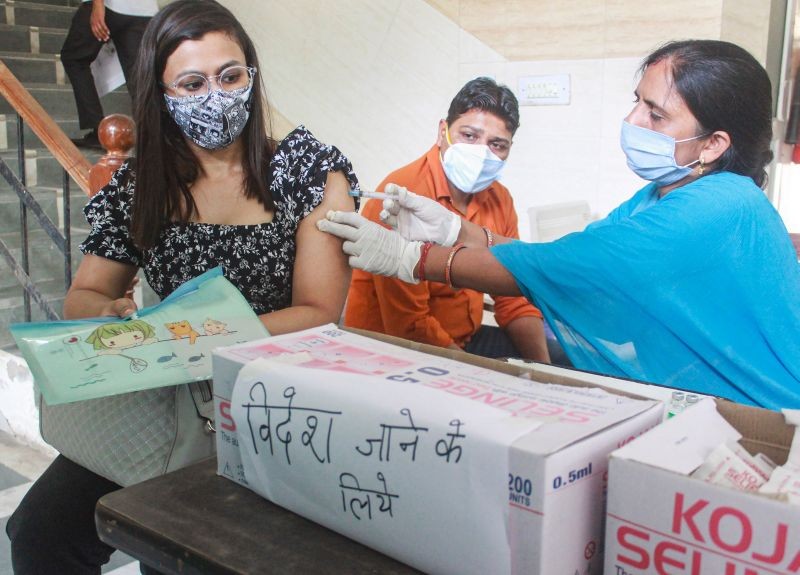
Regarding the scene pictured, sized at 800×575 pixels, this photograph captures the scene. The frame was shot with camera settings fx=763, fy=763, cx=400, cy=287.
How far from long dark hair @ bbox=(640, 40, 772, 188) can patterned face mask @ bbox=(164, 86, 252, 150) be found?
0.88m

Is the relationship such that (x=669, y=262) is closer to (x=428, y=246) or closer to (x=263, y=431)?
(x=428, y=246)

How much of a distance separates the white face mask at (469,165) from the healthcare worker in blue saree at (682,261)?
69 centimetres

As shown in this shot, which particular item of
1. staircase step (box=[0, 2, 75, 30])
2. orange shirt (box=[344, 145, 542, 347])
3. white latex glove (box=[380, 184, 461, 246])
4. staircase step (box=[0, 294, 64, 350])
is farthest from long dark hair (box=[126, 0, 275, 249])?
staircase step (box=[0, 2, 75, 30])

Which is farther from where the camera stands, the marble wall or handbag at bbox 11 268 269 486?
the marble wall

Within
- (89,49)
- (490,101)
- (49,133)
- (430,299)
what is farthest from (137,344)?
(89,49)

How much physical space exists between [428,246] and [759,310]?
664 millimetres

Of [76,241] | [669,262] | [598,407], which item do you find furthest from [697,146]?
[76,241]

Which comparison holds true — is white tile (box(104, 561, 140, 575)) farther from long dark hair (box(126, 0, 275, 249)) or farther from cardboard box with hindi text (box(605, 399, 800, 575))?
cardboard box with hindi text (box(605, 399, 800, 575))

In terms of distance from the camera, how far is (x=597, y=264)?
1.45 m

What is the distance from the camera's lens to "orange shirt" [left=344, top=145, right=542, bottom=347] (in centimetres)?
209

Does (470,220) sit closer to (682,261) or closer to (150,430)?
(682,261)

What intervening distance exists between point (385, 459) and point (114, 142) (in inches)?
63.9

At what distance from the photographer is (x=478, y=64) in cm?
375

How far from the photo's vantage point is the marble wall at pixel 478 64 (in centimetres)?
330
